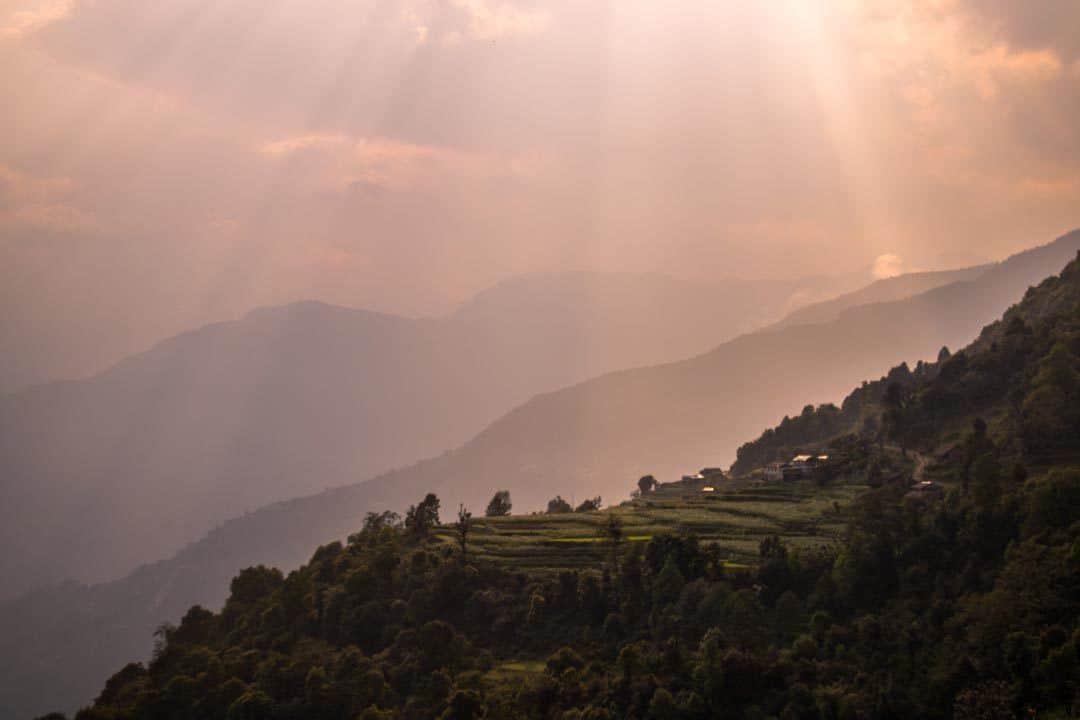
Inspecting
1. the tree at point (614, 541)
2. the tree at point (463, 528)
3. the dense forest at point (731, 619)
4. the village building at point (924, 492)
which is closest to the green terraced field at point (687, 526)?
the tree at point (463, 528)

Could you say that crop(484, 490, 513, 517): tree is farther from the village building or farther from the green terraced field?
the village building

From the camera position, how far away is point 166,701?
193ft

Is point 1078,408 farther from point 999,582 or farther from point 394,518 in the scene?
point 394,518

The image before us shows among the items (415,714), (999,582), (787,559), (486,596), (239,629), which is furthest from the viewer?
(239,629)

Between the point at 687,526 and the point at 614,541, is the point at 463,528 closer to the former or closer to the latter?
the point at 614,541

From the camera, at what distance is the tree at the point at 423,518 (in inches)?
3155

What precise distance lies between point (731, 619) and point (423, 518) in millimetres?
38174

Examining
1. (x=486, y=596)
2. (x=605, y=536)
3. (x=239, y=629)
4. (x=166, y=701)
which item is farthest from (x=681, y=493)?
(x=166, y=701)

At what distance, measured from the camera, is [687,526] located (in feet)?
242

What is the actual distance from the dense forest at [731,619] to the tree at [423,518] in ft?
1.77

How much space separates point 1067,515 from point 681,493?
60.4 metres

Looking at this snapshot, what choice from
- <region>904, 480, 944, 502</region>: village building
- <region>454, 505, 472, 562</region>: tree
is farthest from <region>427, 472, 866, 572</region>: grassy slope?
<region>904, 480, 944, 502</region>: village building

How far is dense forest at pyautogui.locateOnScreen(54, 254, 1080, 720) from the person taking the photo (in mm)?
41688

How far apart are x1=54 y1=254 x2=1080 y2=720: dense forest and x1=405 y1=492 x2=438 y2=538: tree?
54cm
